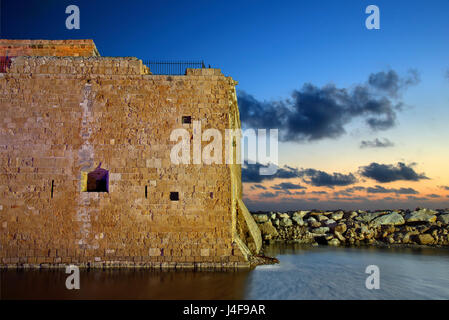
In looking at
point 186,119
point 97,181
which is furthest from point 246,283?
point 97,181

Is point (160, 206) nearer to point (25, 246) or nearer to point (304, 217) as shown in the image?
point (25, 246)

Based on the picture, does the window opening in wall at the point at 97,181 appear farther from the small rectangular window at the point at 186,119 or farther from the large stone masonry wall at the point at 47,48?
the large stone masonry wall at the point at 47,48

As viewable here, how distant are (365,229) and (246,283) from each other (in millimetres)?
11480

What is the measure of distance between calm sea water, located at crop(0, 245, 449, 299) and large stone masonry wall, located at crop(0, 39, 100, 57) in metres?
6.60

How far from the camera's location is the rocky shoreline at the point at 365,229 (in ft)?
52.1

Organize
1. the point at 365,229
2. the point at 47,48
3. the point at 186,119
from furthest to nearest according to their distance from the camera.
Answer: the point at 365,229
the point at 47,48
the point at 186,119

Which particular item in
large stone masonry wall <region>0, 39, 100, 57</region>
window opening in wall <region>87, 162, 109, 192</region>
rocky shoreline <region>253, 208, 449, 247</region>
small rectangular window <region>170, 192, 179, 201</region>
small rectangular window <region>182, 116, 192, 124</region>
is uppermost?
large stone masonry wall <region>0, 39, 100, 57</region>

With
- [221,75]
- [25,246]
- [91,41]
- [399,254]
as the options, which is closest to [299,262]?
[399,254]

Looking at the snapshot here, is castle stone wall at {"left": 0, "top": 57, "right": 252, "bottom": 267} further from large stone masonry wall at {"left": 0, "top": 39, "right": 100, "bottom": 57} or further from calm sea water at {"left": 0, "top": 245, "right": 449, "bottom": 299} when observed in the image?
large stone masonry wall at {"left": 0, "top": 39, "right": 100, "bottom": 57}

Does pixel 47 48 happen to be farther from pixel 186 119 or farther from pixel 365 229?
pixel 365 229

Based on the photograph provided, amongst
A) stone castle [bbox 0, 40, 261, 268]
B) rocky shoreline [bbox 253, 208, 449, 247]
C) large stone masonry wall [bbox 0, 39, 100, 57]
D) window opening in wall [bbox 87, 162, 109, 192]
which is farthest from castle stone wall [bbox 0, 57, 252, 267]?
rocky shoreline [bbox 253, 208, 449, 247]

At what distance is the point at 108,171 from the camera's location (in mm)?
8867

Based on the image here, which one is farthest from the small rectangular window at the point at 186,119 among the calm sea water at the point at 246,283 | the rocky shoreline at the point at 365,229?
the rocky shoreline at the point at 365,229

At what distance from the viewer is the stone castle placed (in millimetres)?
8594
